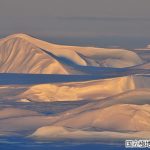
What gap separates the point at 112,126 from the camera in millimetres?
77375

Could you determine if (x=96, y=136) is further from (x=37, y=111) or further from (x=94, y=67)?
(x=94, y=67)

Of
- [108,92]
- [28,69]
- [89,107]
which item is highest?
[28,69]

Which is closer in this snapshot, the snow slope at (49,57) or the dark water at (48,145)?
the dark water at (48,145)

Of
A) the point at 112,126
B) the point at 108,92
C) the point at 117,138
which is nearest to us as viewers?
the point at 117,138

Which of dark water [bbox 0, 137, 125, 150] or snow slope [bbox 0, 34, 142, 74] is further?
snow slope [bbox 0, 34, 142, 74]

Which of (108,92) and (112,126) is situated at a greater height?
(108,92)

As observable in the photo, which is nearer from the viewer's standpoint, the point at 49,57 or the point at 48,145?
the point at 48,145

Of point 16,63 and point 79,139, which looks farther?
point 16,63

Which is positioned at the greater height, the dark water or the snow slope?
the snow slope

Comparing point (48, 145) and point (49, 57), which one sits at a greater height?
point (49, 57)

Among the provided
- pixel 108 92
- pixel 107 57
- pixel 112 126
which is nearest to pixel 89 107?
pixel 112 126

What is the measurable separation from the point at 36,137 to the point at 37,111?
17419mm

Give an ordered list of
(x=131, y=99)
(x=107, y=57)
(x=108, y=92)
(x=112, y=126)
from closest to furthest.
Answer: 1. (x=112, y=126)
2. (x=131, y=99)
3. (x=108, y=92)
4. (x=107, y=57)

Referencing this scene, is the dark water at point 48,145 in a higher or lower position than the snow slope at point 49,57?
lower
